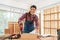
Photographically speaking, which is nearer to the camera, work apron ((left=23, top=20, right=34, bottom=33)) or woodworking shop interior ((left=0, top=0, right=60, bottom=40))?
work apron ((left=23, top=20, right=34, bottom=33))

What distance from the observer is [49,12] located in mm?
3711

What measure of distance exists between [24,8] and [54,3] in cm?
73

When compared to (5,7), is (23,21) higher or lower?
lower

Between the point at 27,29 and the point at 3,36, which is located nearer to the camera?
the point at 3,36

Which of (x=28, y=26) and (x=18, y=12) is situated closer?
(x=28, y=26)

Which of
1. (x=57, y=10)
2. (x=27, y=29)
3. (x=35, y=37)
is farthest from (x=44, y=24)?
(x=35, y=37)

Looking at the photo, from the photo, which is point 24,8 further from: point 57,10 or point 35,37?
point 35,37

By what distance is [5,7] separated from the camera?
2.90m

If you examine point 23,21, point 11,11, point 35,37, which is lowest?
point 35,37

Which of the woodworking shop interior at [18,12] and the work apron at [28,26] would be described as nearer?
the work apron at [28,26]

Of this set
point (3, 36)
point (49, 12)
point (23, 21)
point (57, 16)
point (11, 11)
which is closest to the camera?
point (3, 36)

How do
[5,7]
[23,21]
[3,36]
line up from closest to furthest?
[3,36] → [23,21] → [5,7]

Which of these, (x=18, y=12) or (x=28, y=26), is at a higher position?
(x=18, y=12)

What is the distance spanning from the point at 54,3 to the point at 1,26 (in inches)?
53.7
